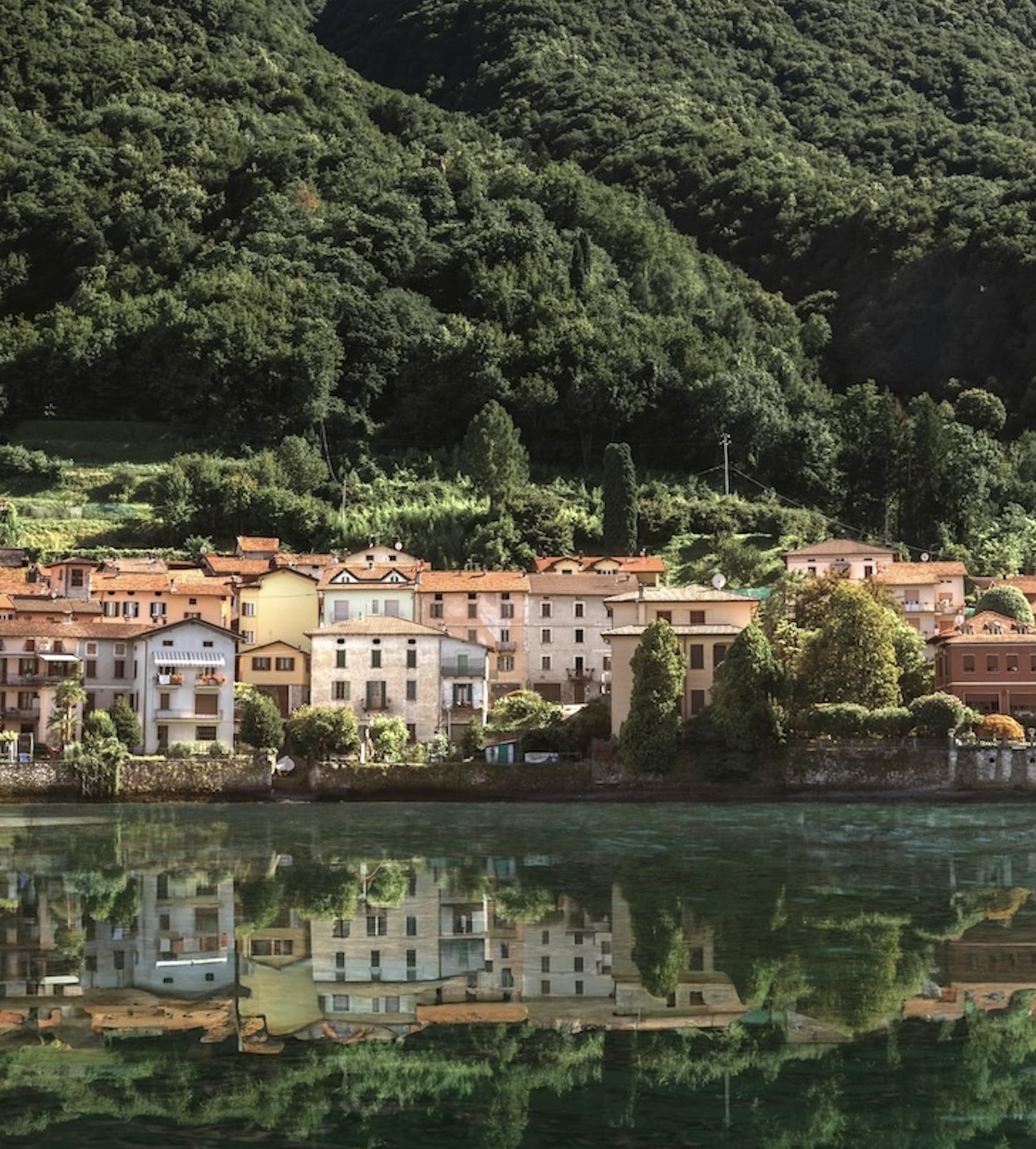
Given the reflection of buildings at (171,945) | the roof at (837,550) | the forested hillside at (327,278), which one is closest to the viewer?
the reflection of buildings at (171,945)

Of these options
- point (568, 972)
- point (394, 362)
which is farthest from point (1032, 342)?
point (568, 972)

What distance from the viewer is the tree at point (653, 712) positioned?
200ft

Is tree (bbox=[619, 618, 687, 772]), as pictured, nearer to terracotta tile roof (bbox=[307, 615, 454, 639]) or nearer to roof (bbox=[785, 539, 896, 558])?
terracotta tile roof (bbox=[307, 615, 454, 639])

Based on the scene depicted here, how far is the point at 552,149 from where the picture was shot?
17625cm

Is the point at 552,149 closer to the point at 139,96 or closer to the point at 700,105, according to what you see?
the point at 700,105

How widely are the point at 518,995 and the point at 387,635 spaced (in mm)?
46207

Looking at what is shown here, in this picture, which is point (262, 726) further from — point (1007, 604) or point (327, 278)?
point (327, 278)

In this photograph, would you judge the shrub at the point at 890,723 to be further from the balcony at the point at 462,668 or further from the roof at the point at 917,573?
the roof at the point at 917,573

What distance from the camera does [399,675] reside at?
230 ft

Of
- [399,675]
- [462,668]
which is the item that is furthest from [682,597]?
[399,675]

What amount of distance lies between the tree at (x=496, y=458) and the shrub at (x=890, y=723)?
34403 mm

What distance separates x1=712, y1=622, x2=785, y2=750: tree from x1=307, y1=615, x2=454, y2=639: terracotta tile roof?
13474mm

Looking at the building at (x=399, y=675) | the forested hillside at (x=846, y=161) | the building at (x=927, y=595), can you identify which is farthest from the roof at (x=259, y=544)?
the forested hillside at (x=846, y=161)

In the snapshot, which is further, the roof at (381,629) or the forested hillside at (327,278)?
the forested hillside at (327,278)
